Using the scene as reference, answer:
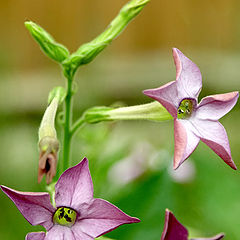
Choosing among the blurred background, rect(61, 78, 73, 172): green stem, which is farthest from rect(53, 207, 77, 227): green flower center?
the blurred background

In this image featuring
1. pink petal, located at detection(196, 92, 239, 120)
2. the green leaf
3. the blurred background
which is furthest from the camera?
the blurred background

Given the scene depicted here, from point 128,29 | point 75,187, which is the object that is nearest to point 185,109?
point 75,187

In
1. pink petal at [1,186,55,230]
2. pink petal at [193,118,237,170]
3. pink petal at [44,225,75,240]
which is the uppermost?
pink petal at [193,118,237,170]

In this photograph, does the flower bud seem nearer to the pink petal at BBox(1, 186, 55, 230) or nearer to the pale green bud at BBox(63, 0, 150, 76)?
the pink petal at BBox(1, 186, 55, 230)

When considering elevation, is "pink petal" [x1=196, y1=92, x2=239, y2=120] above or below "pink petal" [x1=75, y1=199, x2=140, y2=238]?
above

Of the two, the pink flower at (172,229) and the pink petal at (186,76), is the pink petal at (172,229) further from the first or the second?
the pink petal at (186,76)

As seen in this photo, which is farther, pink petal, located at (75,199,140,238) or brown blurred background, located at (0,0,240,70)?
brown blurred background, located at (0,0,240,70)


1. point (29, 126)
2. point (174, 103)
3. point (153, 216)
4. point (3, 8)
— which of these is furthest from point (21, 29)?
point (174, 103)

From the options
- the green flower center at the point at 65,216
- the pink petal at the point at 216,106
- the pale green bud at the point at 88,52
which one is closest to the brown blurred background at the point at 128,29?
the pale green bud at the point at 88,52
